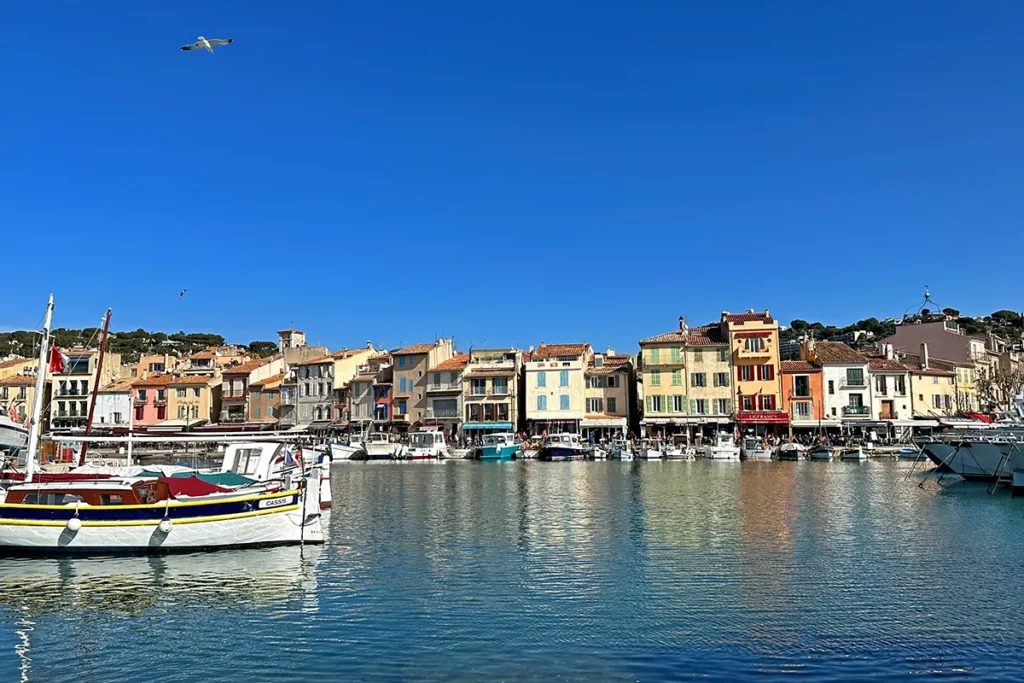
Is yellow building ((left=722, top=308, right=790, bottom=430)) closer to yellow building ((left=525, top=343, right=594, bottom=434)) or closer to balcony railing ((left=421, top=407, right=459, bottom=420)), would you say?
yellow building ((left=525, top=343, right=594, bottom=434))

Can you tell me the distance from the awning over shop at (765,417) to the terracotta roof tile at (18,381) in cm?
7594

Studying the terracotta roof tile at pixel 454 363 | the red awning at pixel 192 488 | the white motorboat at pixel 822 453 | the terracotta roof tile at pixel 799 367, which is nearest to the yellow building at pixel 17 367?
the terracotta roof tile at pixel 454 363

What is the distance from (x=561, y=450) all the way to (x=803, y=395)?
2622cm

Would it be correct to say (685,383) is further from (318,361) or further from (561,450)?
(318,361)

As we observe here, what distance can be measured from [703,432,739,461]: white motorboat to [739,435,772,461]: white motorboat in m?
0.71

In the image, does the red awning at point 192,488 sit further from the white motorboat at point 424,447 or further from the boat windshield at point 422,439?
the boat windshield at point 422,439

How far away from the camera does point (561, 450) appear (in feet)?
251

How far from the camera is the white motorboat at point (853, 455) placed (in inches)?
2874

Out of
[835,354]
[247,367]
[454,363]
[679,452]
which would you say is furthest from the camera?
[247,367]

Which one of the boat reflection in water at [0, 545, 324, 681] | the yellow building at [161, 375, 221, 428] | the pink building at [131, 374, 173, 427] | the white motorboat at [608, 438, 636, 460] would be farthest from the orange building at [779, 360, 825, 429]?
the boat reflection in water at [0, 545, 324, 681]

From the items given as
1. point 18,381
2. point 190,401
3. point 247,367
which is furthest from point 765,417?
point 18,381

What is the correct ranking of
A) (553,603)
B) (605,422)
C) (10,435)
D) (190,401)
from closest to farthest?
(553,603) → (10,435) → (605,422) → (190,401)

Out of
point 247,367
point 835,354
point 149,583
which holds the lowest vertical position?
point 149,583

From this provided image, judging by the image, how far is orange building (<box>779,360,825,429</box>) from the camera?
3363 inches
